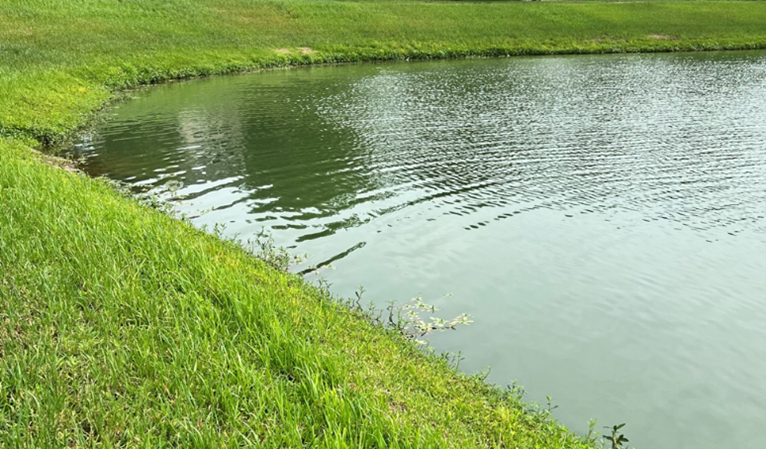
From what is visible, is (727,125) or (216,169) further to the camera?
(727,125)

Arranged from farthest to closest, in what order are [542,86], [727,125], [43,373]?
1. [542,86]
2. [727,125]
3. [43,373]

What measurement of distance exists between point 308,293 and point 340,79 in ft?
110

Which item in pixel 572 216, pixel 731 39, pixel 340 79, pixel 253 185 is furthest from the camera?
pixel 731 39

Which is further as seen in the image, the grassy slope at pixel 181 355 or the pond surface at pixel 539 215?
the pond surface at pixel 539 215

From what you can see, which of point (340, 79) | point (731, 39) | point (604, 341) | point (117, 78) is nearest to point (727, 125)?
point (604, 341)

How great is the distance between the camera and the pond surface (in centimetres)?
780

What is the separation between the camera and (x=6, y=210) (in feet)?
26.6

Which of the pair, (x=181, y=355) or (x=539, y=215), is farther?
(x=539, y=215)

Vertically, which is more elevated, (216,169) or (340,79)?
(340,79)

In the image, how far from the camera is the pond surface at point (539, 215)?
7797mm

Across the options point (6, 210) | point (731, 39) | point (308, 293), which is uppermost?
point (731, 39)

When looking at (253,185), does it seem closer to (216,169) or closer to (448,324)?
(216,169)

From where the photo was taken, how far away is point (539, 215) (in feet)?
45.2

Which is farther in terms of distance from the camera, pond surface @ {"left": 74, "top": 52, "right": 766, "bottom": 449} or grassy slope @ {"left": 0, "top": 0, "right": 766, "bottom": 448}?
pond surface @ {"left": 74, "top": 52, "right": 766, "bottom": 449}
